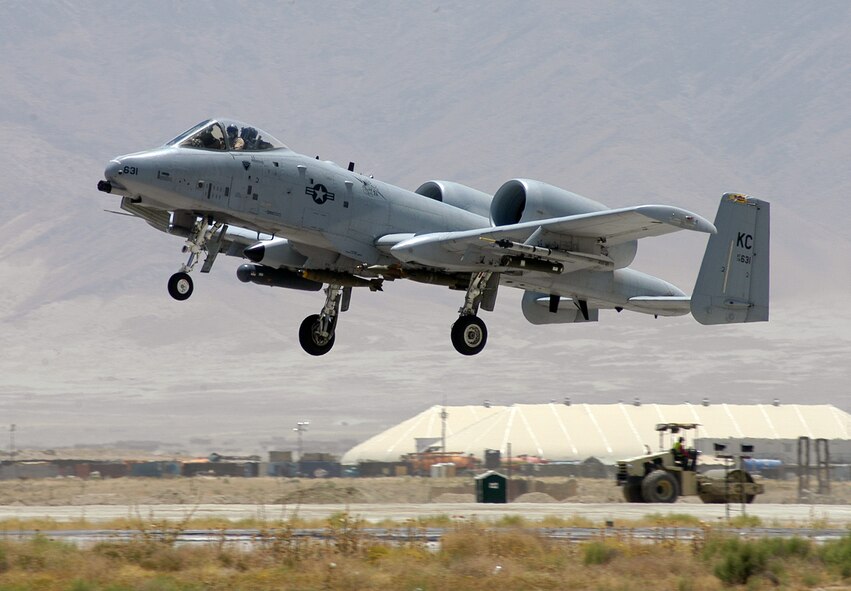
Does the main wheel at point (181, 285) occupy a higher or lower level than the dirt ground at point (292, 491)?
higher

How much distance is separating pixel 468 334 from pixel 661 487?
11.4 m

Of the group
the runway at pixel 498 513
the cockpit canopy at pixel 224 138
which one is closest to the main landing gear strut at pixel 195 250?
the cockpit canopy at pixel 224 138

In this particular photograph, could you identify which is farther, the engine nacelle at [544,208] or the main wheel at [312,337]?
the main wheel at [312,337]

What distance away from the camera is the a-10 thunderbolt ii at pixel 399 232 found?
936 inches

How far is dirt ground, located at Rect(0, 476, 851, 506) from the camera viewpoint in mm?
42531

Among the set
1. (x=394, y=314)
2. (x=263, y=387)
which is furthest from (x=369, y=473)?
(x=394, y=314)

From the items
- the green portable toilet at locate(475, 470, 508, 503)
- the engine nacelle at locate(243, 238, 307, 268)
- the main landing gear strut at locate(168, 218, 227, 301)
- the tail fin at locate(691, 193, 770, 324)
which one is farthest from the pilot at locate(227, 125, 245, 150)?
the green portable toilet at locate(475, 470, 508, 503)

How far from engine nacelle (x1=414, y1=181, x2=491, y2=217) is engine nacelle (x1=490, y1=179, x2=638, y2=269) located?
4.24 feet

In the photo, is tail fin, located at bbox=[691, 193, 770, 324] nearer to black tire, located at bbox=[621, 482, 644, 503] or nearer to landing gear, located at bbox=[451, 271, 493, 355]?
landing gear, located at bbox=[451, 271, 493, 355]

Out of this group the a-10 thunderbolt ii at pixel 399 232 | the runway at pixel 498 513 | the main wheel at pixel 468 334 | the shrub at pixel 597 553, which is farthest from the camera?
the runway at pixel 498 513

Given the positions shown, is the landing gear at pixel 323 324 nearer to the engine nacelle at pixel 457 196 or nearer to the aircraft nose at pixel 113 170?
the engine nacelle at pixel 457 196

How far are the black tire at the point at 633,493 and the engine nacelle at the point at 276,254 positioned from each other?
13975 millimetres

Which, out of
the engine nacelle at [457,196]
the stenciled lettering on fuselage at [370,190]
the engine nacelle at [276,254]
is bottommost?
the engine nacelle at [276,254]

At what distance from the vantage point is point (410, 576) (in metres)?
18.4
